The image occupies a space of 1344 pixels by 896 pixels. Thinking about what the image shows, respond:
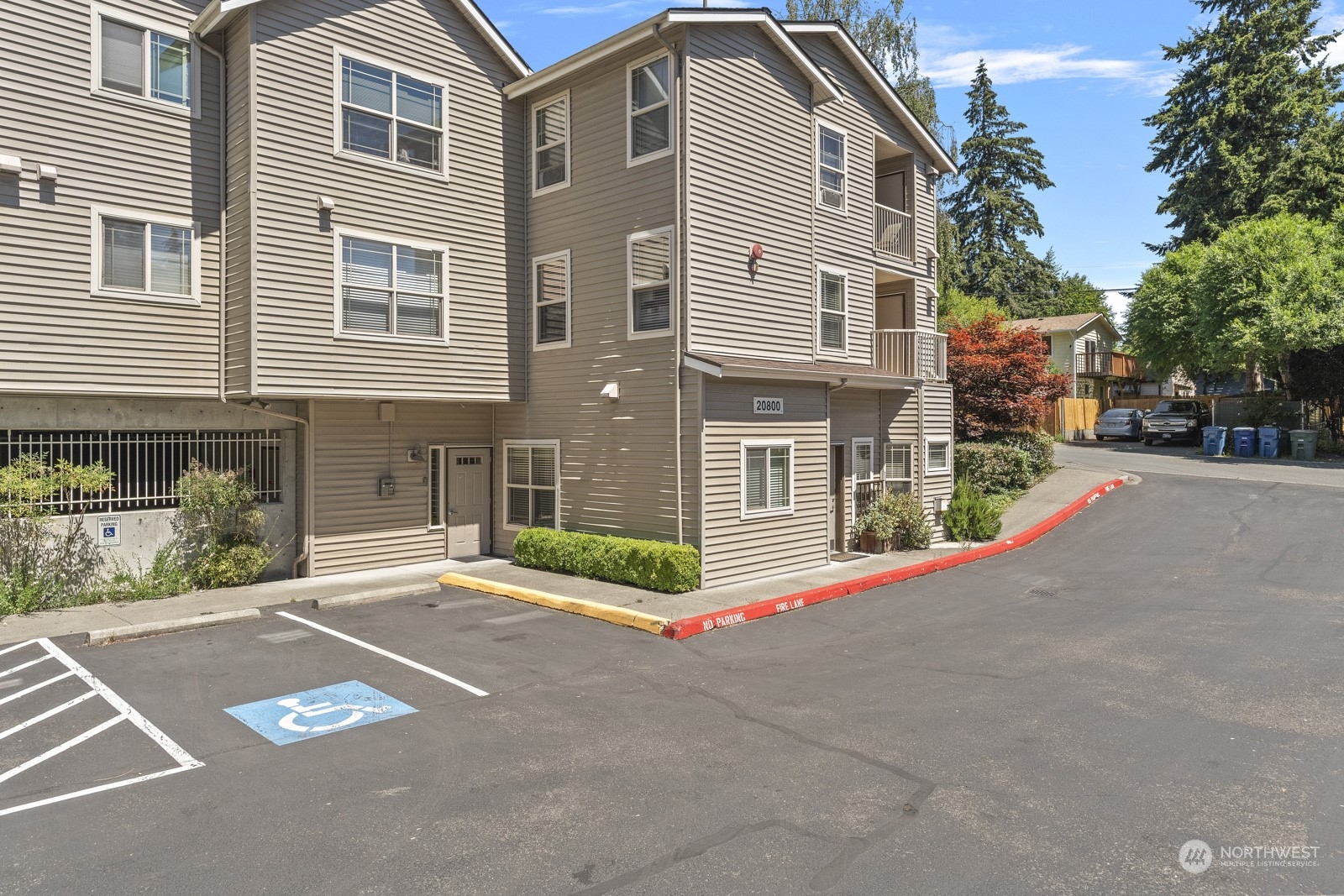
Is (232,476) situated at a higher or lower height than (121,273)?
lower

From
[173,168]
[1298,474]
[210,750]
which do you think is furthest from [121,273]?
[1298,474]

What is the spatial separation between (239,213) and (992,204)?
4577 cm

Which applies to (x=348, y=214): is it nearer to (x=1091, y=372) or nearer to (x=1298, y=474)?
(x=1298, y=474)

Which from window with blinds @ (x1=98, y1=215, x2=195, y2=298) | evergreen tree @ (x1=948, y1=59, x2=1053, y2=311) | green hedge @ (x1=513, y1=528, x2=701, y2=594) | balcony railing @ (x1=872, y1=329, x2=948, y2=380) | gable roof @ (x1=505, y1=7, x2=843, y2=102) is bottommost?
green hedge @ (x1=513, y1=528, x2=701, y2=594)

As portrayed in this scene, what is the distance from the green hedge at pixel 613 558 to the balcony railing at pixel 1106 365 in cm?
3977

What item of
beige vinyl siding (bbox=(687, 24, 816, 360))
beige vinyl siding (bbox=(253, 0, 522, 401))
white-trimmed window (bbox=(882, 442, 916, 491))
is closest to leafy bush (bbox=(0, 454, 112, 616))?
beige vinyl siding (bbox=(253, 0, 522, 401))

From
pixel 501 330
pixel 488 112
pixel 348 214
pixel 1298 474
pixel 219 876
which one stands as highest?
pixel 488 112

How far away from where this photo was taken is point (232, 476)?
13055 millimetres

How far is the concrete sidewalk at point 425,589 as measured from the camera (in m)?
10.9

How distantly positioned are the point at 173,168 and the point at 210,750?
32.1ft

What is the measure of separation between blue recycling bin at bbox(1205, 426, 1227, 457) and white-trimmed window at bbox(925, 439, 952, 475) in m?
16.6

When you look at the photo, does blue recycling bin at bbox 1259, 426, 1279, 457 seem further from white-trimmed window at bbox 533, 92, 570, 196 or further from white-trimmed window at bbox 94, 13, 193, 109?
white-trimmed window at bbox 94, 13, 193, 109

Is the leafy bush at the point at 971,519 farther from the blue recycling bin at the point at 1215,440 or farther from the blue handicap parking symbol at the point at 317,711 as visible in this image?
the blue recycling bin at the point at 1215,440

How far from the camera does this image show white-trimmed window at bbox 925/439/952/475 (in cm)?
1850
